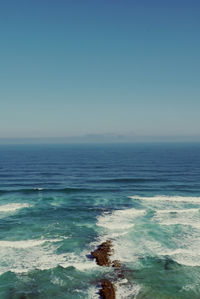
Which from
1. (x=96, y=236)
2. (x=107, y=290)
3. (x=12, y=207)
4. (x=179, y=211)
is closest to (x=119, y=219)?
(x=96, y=236)

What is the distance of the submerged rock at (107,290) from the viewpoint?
21.7 meters

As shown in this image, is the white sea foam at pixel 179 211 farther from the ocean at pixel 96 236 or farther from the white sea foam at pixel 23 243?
the white sea foam at pixel 23 243

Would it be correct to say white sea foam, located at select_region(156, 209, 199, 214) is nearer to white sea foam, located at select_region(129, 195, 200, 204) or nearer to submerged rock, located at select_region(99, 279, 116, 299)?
white sea foam, located at select_region(129, 195, 200, 204)

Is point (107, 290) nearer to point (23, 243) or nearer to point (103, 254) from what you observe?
point (103, 254)

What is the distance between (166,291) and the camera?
23078 millimetres

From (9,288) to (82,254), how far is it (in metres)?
8.72

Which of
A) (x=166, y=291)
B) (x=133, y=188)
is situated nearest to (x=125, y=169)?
(x=133, y=188)

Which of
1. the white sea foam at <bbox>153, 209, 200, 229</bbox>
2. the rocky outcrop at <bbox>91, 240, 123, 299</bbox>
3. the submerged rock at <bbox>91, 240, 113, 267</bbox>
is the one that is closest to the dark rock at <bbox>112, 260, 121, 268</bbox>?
the rocky outcrop at <bbox>91, 240, 123, 299</bbox>

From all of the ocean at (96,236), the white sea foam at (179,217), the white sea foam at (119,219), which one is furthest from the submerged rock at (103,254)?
the white sea foam at (179,217)

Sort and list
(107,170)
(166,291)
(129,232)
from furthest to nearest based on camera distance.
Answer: (107,170), (129,232), (166,291)

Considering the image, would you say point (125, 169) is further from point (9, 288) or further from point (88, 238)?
point (9, 288)

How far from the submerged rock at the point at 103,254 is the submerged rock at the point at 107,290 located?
3340mm

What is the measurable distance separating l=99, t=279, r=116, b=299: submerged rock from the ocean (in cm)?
54

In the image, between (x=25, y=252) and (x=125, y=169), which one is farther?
(x=125, y=169)
